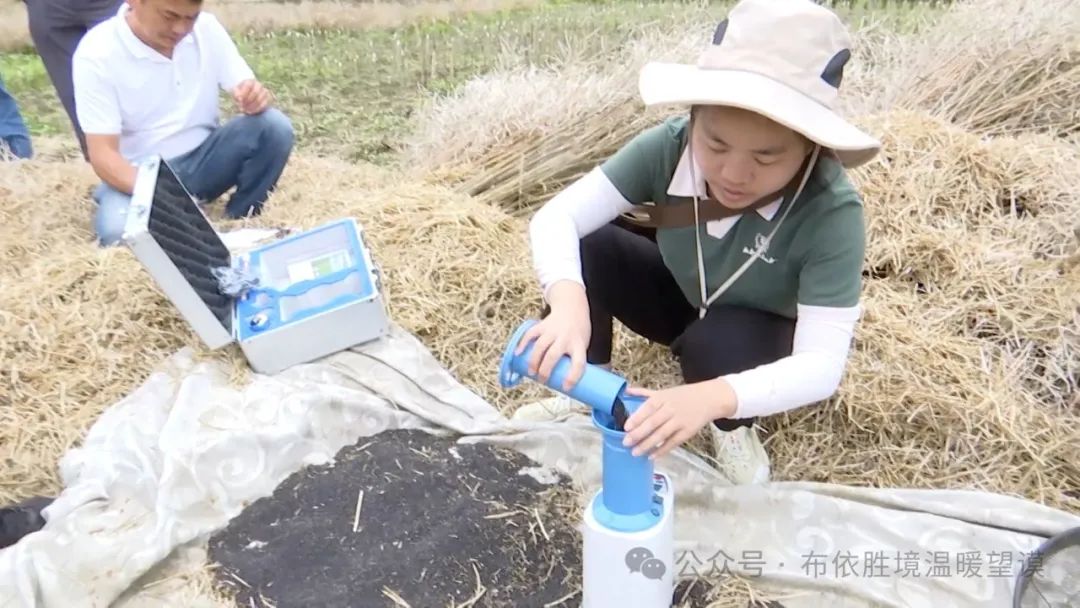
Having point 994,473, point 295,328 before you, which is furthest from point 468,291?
point 994,473

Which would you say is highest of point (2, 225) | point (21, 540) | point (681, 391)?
point (681, 391)

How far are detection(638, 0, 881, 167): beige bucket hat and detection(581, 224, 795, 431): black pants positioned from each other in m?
0.40

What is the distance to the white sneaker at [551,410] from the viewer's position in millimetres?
1862

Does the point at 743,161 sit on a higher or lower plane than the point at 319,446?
higher

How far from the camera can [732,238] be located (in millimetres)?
1517

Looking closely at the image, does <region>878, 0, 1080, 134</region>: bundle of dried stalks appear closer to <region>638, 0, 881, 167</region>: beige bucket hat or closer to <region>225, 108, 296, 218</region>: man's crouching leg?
<region>638, 0, 881, 167</region>: beige bucket hat

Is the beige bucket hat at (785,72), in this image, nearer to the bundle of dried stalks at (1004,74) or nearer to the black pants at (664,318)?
the black pants at (664,318)

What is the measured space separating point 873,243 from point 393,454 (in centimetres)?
131

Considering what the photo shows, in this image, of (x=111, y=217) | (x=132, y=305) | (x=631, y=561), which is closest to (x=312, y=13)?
(x=111, y=217)

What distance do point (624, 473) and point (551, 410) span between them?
67cm

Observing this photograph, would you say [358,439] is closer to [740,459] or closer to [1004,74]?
[740,459]

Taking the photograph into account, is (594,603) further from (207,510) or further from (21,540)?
(21,540)

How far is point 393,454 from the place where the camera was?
1.74 m

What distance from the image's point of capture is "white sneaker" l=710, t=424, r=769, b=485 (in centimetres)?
170
